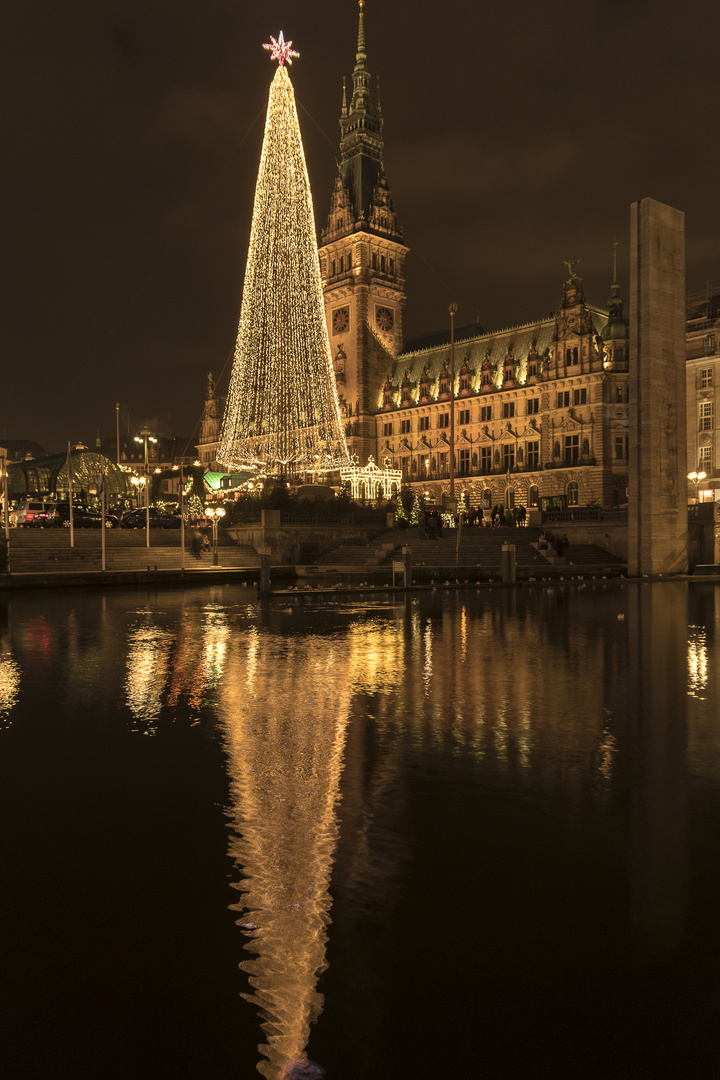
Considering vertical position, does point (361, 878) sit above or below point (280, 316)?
below

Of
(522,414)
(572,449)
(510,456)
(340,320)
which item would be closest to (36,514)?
(572,449)

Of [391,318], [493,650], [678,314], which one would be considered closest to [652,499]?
[678,314]

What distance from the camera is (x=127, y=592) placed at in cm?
3228

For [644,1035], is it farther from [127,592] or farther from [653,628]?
[127,592]

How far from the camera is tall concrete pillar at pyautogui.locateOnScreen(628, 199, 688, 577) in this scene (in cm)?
4009

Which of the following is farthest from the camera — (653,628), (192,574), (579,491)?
(579,491)

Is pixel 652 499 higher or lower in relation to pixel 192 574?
higher

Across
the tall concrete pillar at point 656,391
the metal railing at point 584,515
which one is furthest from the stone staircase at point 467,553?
the tall concrete pillar at point 656,391

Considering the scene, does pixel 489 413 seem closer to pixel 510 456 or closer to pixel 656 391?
pixel 510 456

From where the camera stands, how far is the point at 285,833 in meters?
5.40

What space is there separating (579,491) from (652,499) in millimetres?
42049

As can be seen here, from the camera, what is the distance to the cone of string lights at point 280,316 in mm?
34500

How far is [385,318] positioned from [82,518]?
66889 millimetres

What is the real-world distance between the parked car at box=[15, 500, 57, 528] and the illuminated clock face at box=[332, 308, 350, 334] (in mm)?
60680
